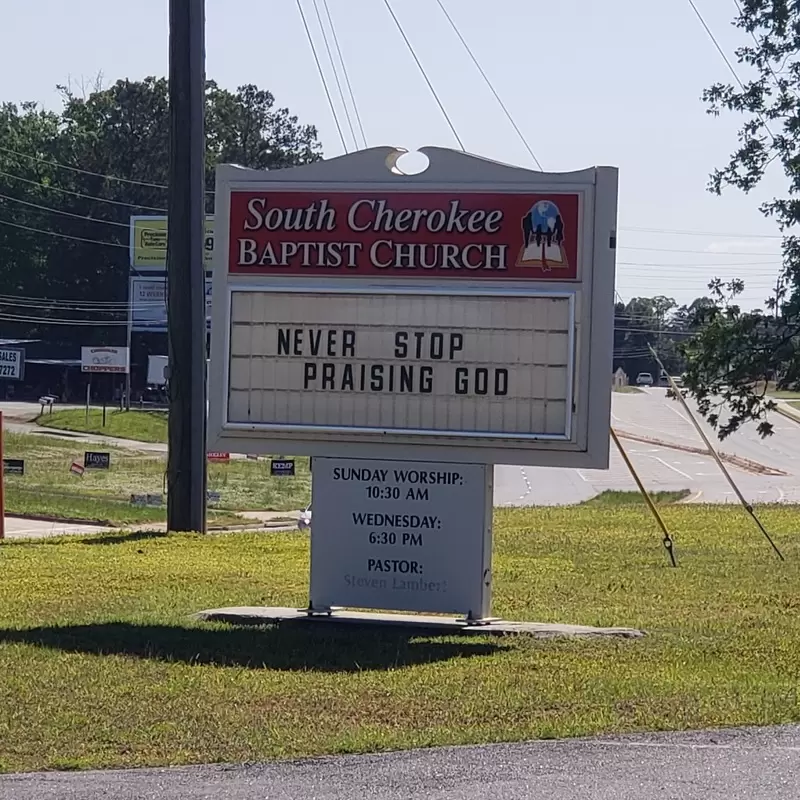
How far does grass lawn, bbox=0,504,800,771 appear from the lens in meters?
7.41

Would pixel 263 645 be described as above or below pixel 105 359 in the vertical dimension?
below

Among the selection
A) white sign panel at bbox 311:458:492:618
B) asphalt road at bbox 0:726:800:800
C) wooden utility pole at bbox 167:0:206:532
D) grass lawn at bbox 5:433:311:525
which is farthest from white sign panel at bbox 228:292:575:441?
grass lawn at bbox 5:433:311:525

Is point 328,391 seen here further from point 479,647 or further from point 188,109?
point 188,109

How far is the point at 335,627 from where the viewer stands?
10984 millimetres

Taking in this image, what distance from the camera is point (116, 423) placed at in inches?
2825

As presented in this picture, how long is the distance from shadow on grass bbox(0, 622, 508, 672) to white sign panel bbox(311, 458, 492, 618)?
1.12 ft

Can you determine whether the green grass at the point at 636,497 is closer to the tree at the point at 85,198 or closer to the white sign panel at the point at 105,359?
the white sign panel at the point at 105,359

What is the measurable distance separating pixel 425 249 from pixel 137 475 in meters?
42.0

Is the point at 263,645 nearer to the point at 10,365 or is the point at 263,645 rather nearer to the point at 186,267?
the point at 186,267

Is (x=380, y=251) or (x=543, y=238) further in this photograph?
(x=380, y=251)

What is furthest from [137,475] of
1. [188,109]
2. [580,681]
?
[580,681]

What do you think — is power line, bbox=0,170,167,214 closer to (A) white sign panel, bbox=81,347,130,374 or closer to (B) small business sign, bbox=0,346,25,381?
(A) white sign panel, bbox=81,347,130,374

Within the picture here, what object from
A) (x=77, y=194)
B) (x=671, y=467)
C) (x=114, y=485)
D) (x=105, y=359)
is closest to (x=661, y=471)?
(x=671, y=467)

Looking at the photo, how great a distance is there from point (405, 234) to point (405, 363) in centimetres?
97
